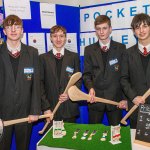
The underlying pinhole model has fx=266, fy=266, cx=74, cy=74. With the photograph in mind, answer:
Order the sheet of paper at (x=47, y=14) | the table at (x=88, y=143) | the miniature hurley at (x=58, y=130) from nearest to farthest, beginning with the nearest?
the table at (x=88, y=143) < the miniature hurley at (x=58, y=130) < the sheet of paper at (x=47, y=14)

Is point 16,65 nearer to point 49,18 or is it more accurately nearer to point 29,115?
point 29,115

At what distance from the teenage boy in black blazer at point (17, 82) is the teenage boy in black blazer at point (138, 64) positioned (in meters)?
0.94

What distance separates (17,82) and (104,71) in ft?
3.33

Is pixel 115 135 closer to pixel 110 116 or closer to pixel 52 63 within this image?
pixel 110 116

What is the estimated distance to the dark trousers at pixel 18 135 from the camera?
2660mm

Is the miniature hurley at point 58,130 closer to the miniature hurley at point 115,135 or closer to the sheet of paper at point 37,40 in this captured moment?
the miniature hurley at point 115,135

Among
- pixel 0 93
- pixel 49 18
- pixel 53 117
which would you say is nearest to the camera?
pixel 0 93

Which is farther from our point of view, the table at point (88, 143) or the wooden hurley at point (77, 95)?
the wooden hurley at point (77, 95)

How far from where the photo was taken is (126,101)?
3107mm

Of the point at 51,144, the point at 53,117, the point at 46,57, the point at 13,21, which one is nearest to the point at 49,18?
the point at 46,57

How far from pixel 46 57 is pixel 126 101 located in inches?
41.7

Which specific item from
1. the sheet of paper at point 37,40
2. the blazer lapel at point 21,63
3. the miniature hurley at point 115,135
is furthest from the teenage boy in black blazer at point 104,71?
the miniature hurley at point 115,135

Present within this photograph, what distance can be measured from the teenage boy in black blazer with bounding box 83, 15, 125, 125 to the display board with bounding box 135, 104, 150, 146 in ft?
3.48

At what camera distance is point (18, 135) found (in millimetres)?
2729
